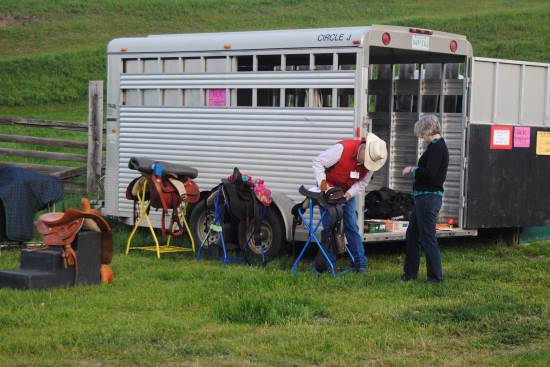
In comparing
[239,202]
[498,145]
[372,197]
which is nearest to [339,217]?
[239,202]

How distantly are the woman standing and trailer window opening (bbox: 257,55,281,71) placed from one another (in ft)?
8.28

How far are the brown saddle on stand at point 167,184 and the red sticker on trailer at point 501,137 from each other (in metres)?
3.75

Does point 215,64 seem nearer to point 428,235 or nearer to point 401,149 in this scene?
point 401,149

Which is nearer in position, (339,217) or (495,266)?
(339,217)

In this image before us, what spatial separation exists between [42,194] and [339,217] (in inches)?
151

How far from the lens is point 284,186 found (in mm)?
12500

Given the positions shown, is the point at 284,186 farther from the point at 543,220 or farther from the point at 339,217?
the point at 543,220

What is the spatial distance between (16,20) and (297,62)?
3417cm

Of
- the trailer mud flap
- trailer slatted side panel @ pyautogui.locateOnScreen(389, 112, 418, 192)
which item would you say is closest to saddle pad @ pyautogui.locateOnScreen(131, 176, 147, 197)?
trailer slatted side panel @ pyautogui.locateOnScreen(389, 112, 418, 192)

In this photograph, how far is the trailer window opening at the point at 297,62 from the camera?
1242cm

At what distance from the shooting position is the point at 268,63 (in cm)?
1271

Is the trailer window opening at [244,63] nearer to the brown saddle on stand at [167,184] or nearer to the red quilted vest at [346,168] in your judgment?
the brown saddle on stand at [167,184]

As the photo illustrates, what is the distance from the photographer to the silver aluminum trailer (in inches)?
474

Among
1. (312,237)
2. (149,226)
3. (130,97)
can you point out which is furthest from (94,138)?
(312,237)
